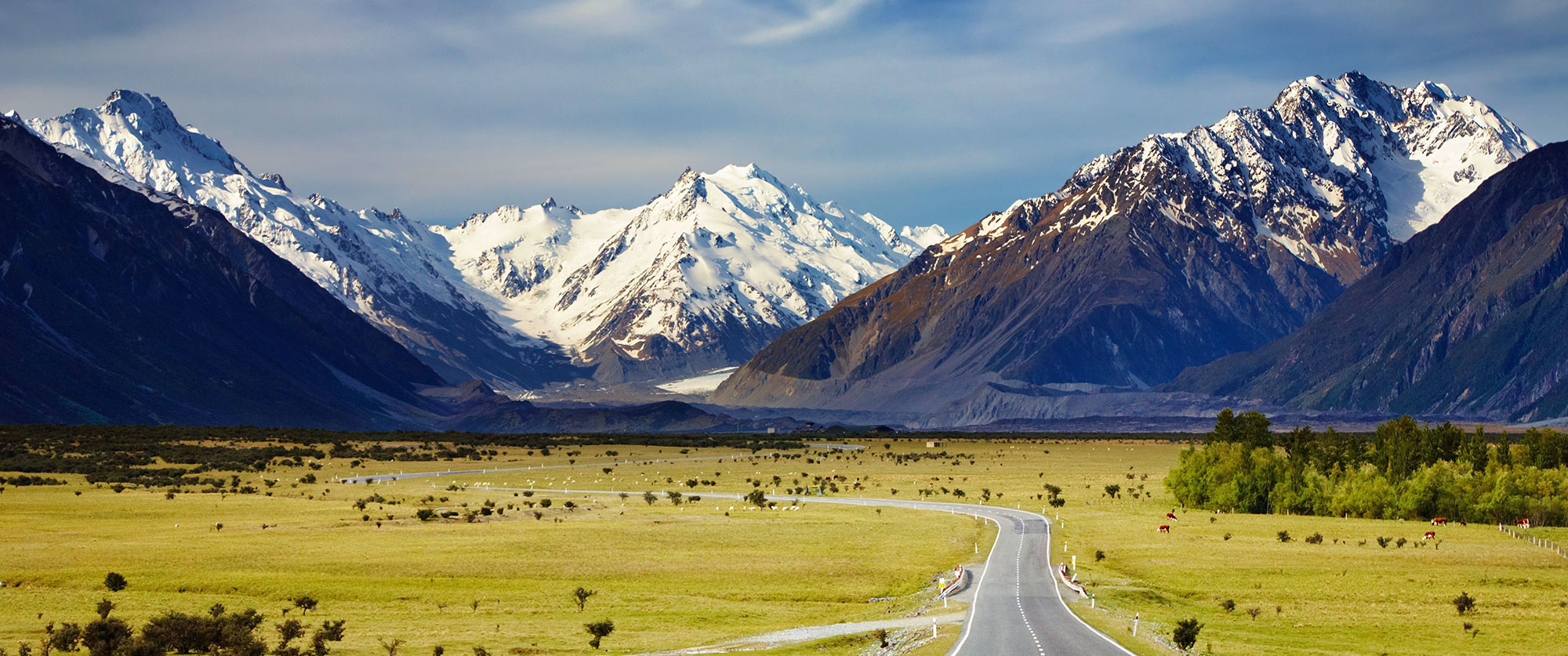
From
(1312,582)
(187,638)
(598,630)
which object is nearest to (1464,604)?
(1312,582)

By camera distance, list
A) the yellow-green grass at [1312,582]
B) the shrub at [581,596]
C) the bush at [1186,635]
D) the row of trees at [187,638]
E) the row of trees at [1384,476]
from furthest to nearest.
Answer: the row of trees at [1384,476], the shrub at [581,596], the yellow-green grass at [1312,582], the bush at [1186,635], the row of trees at [187,638]

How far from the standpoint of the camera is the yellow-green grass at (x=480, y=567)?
6119cm

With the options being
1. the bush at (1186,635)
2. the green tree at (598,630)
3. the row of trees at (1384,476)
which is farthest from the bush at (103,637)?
the row of trees at (1384,476)

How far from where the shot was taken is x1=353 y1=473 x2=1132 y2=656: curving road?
50.8m

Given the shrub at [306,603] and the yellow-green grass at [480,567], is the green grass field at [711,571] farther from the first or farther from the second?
the shrub at [306,603]

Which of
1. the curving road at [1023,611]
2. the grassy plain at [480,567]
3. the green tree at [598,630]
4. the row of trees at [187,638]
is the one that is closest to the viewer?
the row of trees at [187,638]

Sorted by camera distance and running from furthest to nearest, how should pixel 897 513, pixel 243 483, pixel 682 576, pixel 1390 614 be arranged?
pixel 243 483 → pixel 897 513 → pixel 682 576 → pixel 1390 614

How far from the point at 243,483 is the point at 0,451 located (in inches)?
1617

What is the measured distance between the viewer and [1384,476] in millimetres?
123188

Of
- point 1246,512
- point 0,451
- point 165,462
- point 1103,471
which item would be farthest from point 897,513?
point 0,451

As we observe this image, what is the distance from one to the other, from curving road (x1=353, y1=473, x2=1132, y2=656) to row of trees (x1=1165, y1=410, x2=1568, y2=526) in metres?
30.5

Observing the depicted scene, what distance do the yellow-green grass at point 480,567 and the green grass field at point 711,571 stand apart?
0.24 metres

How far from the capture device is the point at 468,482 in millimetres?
155125

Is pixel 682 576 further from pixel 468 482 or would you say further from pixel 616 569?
pixel 468 482
